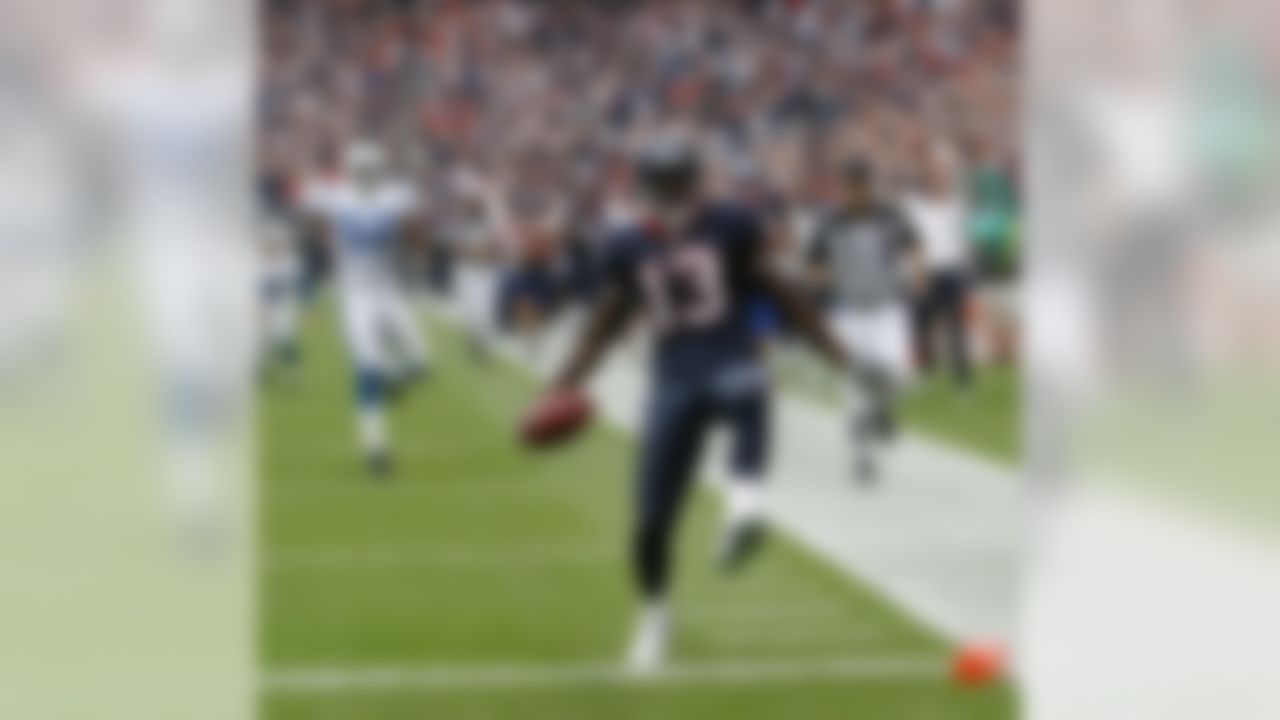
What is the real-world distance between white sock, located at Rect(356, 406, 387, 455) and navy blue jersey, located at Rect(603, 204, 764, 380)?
→ 8.03 ft

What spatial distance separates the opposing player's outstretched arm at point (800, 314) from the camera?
5516 millimetres

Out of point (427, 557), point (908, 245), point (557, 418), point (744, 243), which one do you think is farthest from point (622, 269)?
point (908, 245)

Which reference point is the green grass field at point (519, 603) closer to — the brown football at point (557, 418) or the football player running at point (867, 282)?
the brown football at point (557, 418)

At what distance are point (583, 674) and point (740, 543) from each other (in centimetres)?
68

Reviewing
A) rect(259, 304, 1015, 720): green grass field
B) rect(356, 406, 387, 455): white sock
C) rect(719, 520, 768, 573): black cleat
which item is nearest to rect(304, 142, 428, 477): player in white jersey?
rect(356, 406, 387, 455): white sock

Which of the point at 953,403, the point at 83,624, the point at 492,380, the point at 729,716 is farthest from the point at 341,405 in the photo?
the point at 83,624

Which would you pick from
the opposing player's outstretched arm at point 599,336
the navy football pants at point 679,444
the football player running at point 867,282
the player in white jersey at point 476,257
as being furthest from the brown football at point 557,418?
the player in white jersey at point 476,257

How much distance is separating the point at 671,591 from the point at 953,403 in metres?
4.05

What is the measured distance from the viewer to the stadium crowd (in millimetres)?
12242

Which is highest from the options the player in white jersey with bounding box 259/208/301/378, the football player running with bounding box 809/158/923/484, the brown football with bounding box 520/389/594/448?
the player in white jersey with bounding box 259/208/301/378

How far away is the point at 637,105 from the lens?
1747 centimetres

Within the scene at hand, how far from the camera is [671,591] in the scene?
6.46 metres

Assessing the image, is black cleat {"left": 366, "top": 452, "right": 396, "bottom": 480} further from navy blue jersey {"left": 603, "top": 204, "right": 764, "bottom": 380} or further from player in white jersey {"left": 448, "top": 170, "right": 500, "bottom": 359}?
player in white jersey {"left": 448, "top": 170, "right": 500, "bottom": 359}

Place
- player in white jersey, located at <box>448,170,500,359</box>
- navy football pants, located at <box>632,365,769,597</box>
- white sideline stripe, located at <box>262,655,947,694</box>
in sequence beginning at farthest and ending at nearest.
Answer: player in white jersey, located at <box>448,170,500,359</box>
navy football pants, located at <box>632,365,769,597</box>
white sideline stripe, located at <box>262,655,947,694</box>
